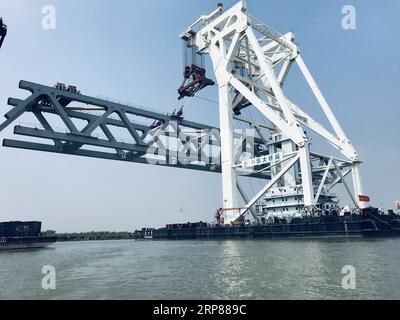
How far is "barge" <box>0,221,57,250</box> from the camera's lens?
3931 cm

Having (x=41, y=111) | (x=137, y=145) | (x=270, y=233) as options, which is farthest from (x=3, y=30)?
(x=270, y=233)

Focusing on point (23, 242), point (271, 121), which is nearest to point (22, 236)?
A: point (23, 242)

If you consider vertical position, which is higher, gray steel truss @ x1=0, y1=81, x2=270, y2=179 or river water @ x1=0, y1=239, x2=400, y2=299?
gray steel truss @ x1=0, y1=81, x2=270, y2=179

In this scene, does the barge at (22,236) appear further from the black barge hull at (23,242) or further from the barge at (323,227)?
the barge at (323,227)

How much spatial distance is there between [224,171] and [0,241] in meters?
27.4

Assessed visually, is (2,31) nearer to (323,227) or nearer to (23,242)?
(23,242)

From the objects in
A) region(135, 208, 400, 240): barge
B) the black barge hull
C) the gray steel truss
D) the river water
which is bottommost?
the river water

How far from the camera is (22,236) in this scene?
1603 inches

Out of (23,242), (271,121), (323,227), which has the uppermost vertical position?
(271,121)

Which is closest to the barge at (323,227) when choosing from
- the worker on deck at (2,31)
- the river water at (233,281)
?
the river water at (233,281)

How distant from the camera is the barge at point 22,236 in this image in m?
39.3

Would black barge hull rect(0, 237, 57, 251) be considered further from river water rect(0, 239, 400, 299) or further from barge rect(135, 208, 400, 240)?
river water rect(0, 239, 400, 299)

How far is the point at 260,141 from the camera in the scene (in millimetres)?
53156

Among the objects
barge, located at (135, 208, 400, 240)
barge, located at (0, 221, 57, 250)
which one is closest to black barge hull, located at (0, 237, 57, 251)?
barge, located at (0, 221, 57, 250)
